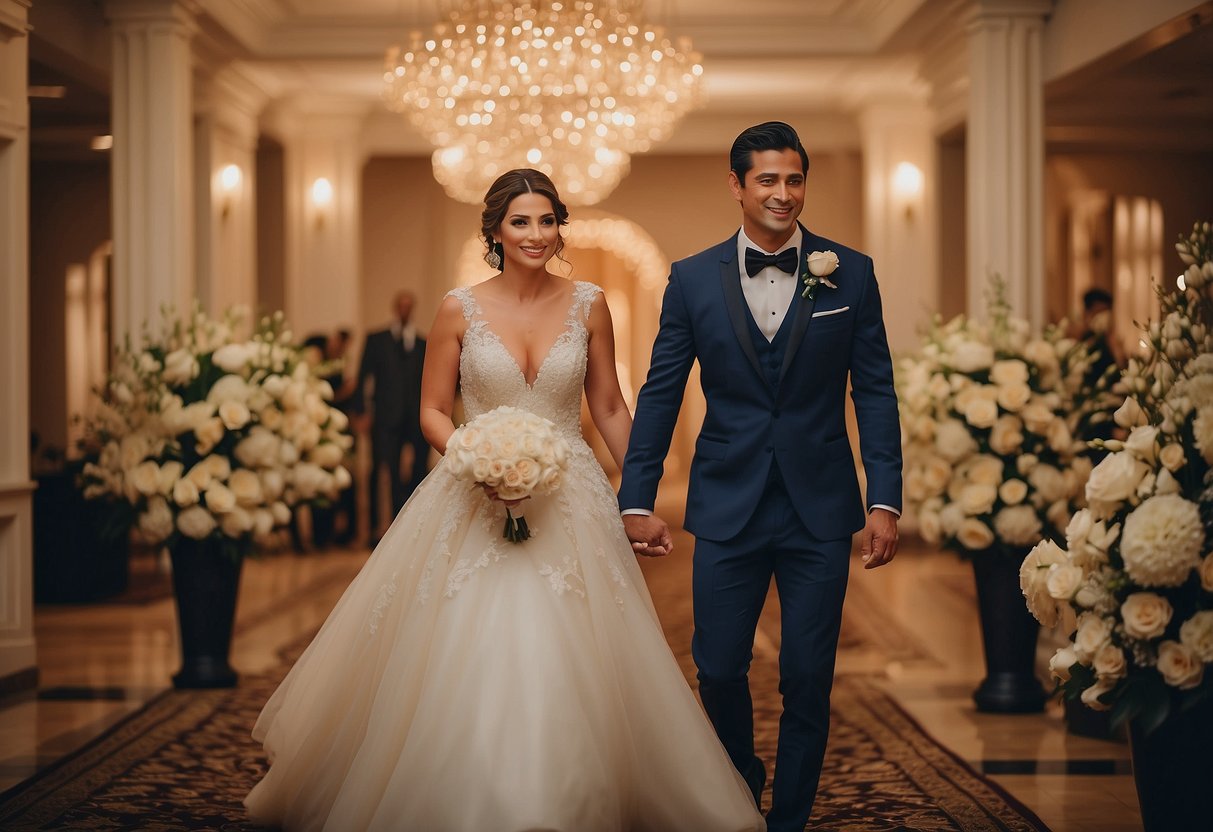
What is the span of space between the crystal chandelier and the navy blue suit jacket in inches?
184

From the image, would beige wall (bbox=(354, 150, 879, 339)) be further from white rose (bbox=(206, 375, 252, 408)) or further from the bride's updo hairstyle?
the bride's updo hairstyle

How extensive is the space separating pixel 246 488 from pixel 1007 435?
10.0ft

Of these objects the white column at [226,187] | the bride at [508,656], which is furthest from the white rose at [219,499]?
the white column at [226,187]

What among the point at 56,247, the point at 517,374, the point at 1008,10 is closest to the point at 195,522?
the point at 517,374

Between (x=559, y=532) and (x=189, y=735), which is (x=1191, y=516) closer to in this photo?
(x=559, y=532)

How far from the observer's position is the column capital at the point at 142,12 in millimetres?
8273

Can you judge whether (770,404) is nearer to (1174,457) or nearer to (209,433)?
(1174,457)

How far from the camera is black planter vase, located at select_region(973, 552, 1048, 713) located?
580 centimetres

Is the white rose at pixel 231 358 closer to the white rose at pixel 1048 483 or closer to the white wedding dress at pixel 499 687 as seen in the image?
the white wedding dress at pixel 499 687

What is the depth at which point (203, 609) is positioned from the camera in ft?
20.4

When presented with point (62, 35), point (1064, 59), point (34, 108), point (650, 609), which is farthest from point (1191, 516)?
point (34, 108)

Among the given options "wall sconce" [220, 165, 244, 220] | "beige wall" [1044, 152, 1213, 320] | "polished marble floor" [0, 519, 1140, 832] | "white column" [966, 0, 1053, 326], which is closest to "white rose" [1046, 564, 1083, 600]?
"polished marble floor" [0, 519, 1140, 832]

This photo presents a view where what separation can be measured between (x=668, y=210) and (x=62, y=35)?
8.19 m

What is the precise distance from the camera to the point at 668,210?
15.3 metres
